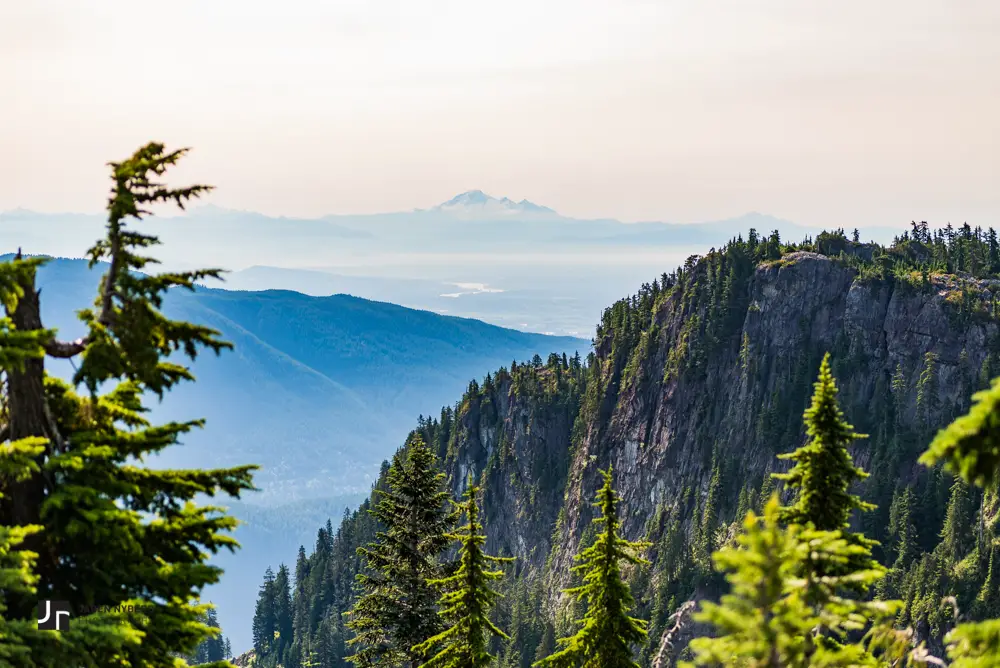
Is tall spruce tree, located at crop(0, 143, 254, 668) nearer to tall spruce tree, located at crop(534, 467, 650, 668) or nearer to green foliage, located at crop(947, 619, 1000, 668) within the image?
green foliage, located at crop(947, 619, 1000, 668)

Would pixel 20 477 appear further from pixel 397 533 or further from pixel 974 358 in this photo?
pixel 974 358

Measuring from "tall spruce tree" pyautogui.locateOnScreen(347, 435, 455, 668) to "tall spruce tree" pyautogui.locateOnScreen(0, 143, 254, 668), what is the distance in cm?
1901

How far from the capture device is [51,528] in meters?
17.9

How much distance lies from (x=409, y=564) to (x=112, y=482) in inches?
843

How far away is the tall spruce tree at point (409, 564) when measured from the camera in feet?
125

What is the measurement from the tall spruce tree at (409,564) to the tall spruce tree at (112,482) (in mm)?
19008

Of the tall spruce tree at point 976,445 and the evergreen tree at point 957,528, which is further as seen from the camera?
the evergreen tree at point 957,528

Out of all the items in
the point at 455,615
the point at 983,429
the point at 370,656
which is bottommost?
the point at 370,656

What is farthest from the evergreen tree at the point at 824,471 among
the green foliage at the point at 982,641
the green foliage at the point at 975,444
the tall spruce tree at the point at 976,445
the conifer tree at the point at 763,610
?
the green foliage at the point at 975,444

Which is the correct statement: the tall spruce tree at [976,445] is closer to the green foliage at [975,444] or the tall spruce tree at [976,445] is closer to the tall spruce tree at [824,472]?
the green foliage at [975,444]

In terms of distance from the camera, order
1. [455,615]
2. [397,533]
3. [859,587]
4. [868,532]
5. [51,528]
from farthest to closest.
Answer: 1. [868,532]
2. [397,533]
3. [455,615]
4. [859,587]
5. [51,528]

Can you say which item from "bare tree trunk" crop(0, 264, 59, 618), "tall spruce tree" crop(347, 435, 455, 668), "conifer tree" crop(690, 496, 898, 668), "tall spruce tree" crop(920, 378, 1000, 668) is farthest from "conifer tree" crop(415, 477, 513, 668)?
"tall spruce tree" crop(920, 378, 1000, 668)

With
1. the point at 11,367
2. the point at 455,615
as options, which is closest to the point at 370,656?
the point at 455,615

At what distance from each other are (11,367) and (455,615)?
64.8 ft
